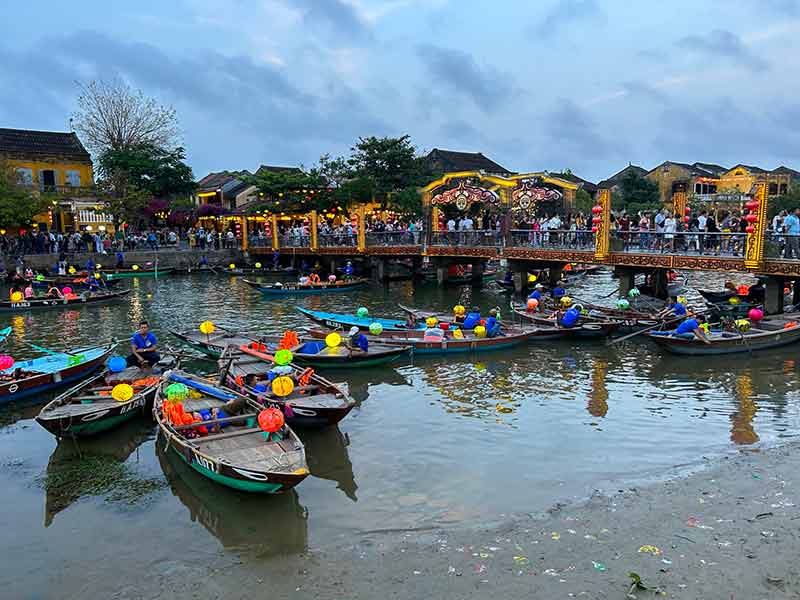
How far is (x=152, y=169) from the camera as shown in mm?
54562

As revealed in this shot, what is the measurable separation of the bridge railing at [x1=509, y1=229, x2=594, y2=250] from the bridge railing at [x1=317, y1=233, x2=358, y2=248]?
12.7m

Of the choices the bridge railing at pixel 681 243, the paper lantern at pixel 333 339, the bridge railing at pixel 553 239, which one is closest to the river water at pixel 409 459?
the paper lantern at pixel 333 339

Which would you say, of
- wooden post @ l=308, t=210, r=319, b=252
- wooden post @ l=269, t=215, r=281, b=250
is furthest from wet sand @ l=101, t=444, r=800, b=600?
wooden post @ l=269, t=215, r=281, b=250

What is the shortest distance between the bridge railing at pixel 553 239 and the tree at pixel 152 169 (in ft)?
107

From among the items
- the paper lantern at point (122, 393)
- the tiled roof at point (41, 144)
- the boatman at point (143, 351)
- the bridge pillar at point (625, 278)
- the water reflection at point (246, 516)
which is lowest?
the water reflection at point (246, 516)

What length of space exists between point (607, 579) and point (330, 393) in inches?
279

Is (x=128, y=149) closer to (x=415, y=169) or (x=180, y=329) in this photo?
(x=415, y=169)

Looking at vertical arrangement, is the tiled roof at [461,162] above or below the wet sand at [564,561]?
above

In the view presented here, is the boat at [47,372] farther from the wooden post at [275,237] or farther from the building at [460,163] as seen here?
the building at [460,163]

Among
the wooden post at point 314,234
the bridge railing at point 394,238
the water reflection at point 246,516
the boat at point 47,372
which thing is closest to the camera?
the water reflection at point 246,516

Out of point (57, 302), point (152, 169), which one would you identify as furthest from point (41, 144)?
point (57, 302)

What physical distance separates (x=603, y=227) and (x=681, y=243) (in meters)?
3.11

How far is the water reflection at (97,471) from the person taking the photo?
36.1 feet

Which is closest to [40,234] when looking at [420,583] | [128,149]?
[128,149]
